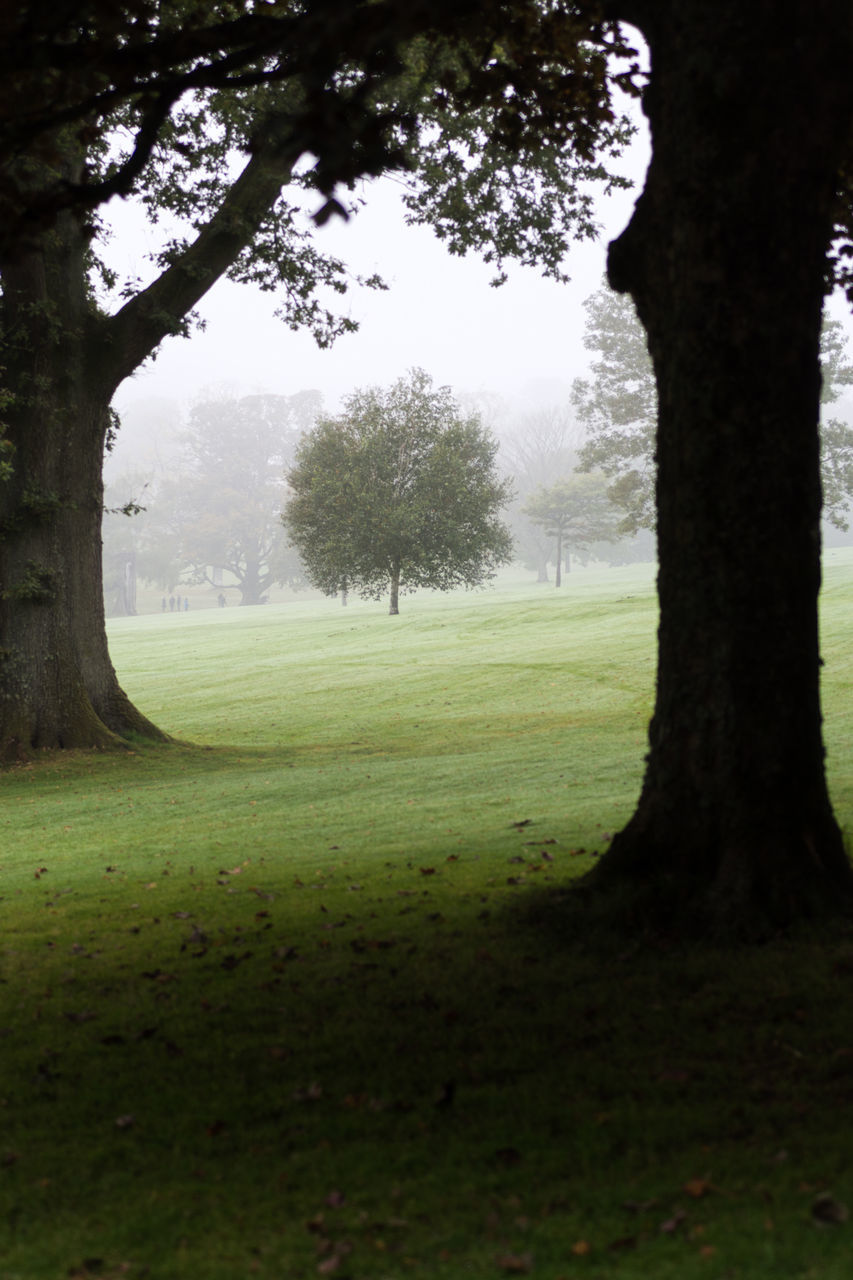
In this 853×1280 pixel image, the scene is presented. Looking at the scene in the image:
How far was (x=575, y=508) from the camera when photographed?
80.4 metres

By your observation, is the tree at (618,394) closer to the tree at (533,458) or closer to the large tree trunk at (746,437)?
the tree at (533,458)

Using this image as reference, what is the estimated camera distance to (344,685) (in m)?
30.4

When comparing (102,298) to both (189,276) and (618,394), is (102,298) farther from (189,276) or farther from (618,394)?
(618,394)

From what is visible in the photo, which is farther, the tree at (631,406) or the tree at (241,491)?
the tree at (241,491)

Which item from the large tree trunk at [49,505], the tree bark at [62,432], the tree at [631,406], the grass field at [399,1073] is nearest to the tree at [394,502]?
the tree at [631,406]

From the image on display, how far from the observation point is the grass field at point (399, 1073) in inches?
153

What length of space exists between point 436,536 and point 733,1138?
4593 centimetres

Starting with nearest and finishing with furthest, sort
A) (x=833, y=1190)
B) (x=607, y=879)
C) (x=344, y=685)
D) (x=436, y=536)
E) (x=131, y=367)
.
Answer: (x=833, y=1190)
(x=607, y=879)
(x=131, y=367)
(x=344, y=685)
(x=436, y=536)

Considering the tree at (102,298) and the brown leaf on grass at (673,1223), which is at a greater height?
the tree at (102,298)

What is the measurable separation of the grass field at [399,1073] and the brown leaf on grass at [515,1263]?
0.03 feet


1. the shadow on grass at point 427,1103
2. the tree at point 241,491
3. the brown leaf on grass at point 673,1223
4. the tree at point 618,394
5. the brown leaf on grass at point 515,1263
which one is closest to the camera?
the brown leaf on grass at point 515,1263

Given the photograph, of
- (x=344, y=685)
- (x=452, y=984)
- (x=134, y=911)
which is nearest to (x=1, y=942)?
(x=134, y=911)

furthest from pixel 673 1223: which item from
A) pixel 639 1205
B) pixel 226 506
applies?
pixel 226 506

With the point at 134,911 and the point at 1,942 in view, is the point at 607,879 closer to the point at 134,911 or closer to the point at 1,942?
the point at 134,911
